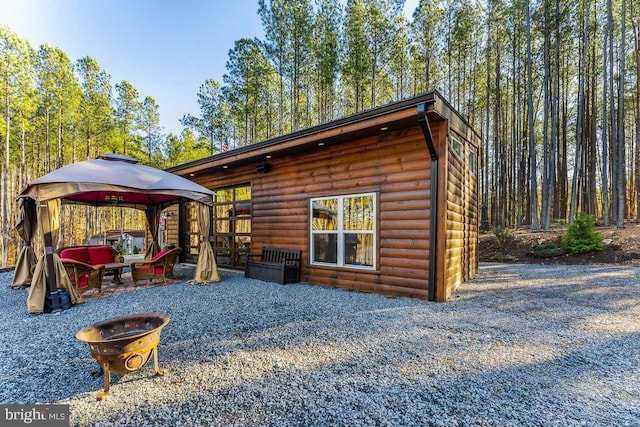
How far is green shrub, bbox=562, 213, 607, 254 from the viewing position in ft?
26.1

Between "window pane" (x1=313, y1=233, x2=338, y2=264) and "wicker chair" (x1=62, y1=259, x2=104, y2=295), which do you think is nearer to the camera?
"wicker chair" (x1=62, y1=259, x2=104, y2=295)

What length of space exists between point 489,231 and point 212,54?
16.0 m

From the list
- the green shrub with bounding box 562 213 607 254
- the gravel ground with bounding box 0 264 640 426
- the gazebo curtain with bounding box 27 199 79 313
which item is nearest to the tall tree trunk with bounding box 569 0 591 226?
the green shrub with bounding box 562 213 607 254

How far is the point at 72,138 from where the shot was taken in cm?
1355

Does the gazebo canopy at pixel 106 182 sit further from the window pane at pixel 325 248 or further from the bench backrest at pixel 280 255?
the window pane at pixel 325 248

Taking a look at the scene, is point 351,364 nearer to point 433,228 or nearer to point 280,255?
point 433,228

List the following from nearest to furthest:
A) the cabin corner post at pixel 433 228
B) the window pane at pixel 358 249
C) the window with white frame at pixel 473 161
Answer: the cabin corner post at pixel 433 228 → the window pane at pixel 358 249 → the window with white frame at pixel 473 161

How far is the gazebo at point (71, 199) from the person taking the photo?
156 inches

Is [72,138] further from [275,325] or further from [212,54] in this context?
[275,325]

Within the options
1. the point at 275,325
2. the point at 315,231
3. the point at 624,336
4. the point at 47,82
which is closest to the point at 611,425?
the point at 624,336

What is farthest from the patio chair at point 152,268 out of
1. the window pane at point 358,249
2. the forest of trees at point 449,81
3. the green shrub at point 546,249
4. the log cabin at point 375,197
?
the green shrub at point 546,249

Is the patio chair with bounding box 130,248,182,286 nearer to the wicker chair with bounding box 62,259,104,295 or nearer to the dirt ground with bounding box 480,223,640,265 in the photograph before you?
the wicker chair with bounding box 62,259,104,295

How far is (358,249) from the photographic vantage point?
5.10m

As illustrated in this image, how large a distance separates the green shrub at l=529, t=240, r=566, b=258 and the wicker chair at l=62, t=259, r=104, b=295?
11499 mm
